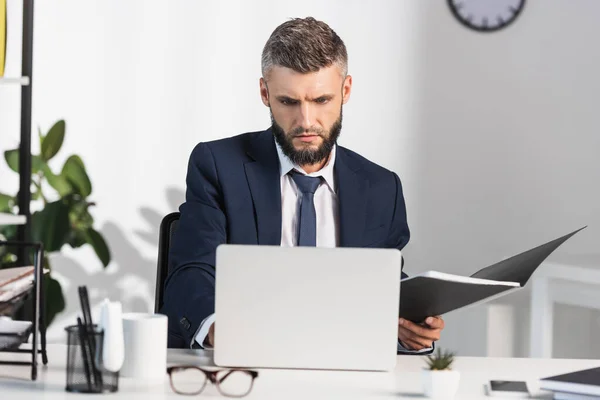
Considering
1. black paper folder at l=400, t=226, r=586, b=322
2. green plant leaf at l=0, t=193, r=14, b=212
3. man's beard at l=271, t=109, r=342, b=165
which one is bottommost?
black paper folder at l=400, t=226, r=586, b=322

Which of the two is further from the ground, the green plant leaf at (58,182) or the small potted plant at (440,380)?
the green plant leaf at (58,182)

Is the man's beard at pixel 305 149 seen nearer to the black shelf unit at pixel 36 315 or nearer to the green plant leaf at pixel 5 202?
the black shelf unit at pixel 36 315

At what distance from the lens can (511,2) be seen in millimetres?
4176

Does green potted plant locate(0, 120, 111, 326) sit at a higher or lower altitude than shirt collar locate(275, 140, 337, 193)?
lower

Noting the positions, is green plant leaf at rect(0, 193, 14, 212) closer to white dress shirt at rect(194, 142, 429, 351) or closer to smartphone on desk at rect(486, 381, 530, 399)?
white dress shirt at rect(194, 142, 429, 351)

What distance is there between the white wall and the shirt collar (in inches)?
67.9

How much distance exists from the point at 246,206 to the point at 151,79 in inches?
74.2

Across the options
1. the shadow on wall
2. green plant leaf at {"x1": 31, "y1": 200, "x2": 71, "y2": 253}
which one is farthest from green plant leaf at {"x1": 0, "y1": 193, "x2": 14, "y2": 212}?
the shadow on wall

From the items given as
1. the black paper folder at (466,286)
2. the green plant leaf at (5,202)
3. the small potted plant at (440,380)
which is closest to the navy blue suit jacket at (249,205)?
the black paper folder at (466,286)

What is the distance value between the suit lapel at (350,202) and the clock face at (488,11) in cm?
203

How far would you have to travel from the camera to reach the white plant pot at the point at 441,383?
150 centimetres

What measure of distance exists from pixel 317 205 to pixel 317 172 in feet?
0.27

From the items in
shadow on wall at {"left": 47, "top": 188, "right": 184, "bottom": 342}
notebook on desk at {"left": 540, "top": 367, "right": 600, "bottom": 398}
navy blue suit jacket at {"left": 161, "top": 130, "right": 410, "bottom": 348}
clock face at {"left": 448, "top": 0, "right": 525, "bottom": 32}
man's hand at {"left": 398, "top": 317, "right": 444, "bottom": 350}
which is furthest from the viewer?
clock face at {"left": 448, "top": 0, "right": 525, "bottom": 32}

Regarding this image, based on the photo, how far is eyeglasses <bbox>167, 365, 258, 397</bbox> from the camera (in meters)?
1.50
